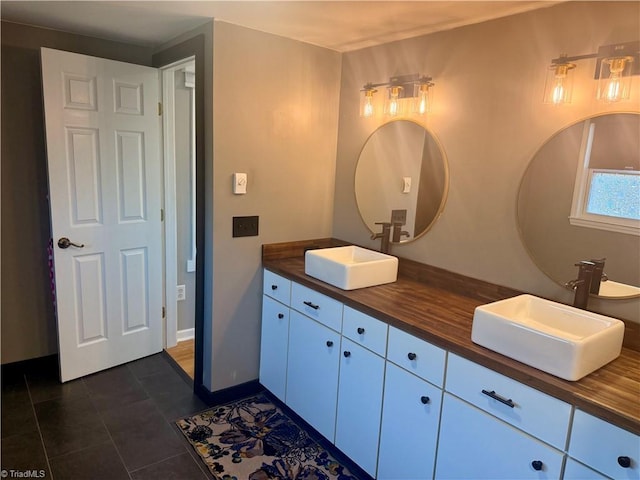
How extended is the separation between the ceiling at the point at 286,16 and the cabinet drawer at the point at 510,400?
4.81ft

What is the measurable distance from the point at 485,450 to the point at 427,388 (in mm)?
286

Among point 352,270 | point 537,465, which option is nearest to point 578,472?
point 537,465

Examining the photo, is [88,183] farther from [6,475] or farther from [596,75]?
[596,75]

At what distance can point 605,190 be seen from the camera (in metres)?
1.68

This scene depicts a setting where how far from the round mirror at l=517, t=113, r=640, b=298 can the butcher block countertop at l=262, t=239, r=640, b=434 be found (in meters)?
0.22

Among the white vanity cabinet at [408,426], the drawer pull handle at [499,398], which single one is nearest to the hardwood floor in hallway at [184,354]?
the white vanity cabinet at [408,426]

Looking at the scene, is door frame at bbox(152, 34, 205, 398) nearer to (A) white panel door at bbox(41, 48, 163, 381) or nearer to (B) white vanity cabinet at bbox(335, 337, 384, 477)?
(A) white panel door at bbox(41, 48, 163, 381)

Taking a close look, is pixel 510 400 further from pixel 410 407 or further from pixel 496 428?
pixel 410 407

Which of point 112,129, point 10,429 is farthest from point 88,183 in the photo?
point 10,429

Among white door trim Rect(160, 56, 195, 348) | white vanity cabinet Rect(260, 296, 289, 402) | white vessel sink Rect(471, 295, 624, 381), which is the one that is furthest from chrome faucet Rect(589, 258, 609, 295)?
white door trim Rect(160, 56, 195, 348)

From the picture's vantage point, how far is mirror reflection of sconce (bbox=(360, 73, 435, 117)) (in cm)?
226

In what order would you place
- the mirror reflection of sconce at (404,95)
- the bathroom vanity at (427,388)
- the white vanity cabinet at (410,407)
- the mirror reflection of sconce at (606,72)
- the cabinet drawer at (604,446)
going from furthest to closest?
the mirror reflection of sconce at (404,95), the white vanity cabinet at (410,407), the mirror reflection of sconce at (606,72), the bathroom vanity at (427,388), the cabinet drawer at (604,446)

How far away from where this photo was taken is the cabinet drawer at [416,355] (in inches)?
64.8

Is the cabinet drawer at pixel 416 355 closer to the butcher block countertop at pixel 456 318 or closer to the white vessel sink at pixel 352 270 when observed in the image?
the butcher block countertop at pixel 456 318
